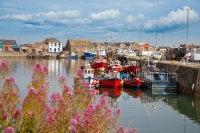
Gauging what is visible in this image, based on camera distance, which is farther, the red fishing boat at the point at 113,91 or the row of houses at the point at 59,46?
the row of houses at the point at 59,46

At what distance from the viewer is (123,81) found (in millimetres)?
39750

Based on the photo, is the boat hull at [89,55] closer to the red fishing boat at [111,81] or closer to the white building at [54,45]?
the white building at [54,45]

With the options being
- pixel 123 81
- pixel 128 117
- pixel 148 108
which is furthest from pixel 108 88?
pixel 128 117

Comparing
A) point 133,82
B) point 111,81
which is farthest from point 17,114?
point 133,82

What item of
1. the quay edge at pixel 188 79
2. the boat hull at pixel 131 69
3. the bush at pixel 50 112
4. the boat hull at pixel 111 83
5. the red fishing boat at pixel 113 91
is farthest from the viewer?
the boat hull at pixel 131 69

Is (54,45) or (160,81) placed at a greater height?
(54,45)

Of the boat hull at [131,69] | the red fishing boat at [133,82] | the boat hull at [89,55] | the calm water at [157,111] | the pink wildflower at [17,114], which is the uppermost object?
the pink wildflower at [17,114]

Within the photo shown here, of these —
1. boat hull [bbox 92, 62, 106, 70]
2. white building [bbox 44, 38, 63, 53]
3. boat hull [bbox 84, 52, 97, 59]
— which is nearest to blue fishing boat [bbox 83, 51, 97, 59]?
boat hull [bbox 84, 52, 97, 59]

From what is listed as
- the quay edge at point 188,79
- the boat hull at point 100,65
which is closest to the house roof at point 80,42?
the boat hull at point 100,65

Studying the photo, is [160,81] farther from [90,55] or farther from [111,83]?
[90,55]

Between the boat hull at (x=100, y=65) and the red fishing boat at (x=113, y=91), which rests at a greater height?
the boat hull at (x=100, y=65)

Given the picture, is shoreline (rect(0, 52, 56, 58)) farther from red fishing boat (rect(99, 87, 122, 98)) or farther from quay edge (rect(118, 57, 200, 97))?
quay edge (rect(118, 57, 200, 97))

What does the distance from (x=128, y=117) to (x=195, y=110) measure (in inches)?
283

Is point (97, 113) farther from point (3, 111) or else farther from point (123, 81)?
point (123, 81)
